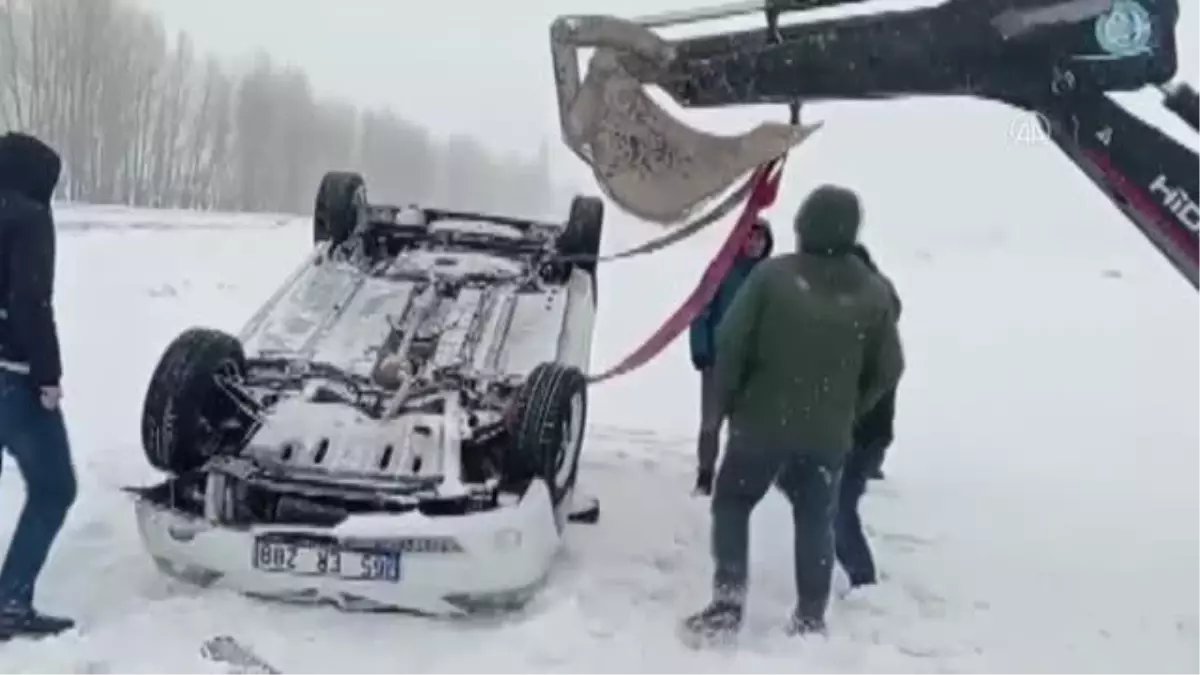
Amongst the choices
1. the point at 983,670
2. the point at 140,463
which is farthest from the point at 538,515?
the point at 140,463

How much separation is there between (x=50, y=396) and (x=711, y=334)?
12.5ft

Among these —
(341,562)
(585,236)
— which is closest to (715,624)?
(341,562)

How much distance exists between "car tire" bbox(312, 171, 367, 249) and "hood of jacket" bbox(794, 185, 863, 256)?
11.6 feet

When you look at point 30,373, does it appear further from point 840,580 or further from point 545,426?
point 840,580

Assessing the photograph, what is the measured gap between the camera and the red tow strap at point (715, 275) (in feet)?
21.5

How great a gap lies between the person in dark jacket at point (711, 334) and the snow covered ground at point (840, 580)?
29 centimetres

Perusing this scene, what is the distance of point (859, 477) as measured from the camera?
646 centimetres

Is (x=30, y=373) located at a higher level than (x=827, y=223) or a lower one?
lower

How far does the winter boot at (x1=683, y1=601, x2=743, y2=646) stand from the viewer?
18.8 ft

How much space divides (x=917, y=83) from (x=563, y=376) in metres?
2.01

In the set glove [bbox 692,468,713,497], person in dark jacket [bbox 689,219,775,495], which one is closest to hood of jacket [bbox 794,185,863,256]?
person in dark jacket [bbox 689,219,775,495]

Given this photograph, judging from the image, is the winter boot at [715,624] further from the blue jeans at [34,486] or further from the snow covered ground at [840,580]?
the blue jeans at [34,486]
